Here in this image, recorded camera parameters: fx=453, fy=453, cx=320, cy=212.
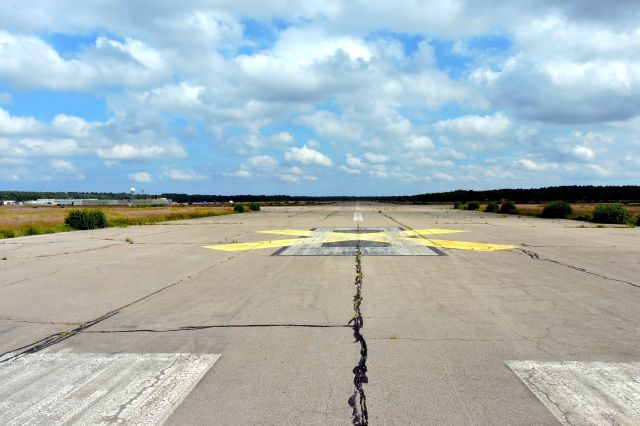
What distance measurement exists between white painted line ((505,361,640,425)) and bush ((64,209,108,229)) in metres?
29.0

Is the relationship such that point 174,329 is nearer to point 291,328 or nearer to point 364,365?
point 291,328

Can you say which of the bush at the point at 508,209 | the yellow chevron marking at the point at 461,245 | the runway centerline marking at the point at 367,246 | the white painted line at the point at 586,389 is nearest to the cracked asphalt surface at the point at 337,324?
the white painted line at the point at 586,389

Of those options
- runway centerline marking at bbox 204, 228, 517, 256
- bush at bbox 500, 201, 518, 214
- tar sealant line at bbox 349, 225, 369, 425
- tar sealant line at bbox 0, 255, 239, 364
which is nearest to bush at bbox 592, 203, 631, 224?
bush at bbox 500, 201, 518, 214

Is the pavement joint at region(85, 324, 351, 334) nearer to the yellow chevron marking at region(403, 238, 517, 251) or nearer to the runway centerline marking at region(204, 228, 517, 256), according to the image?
the runway centerline marking at region(204, 228, 517, 256)

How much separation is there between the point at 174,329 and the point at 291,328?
1.65 metres

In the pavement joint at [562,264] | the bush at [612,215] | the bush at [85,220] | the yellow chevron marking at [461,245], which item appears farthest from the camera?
the bush at [612,215]

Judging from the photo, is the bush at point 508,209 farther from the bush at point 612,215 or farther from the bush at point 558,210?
the bush at point 612,215

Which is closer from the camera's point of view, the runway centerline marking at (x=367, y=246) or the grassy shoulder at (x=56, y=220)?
the runway centerline marking at (x=367, y=246)

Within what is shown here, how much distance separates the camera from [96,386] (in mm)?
4414

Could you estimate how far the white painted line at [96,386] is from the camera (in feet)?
12.6

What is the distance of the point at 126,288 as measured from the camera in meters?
9.38

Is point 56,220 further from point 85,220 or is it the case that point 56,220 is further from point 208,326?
point 208,326

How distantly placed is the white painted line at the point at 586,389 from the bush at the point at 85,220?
1140 inches

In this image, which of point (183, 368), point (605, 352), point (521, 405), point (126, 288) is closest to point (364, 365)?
point (521, 405)
